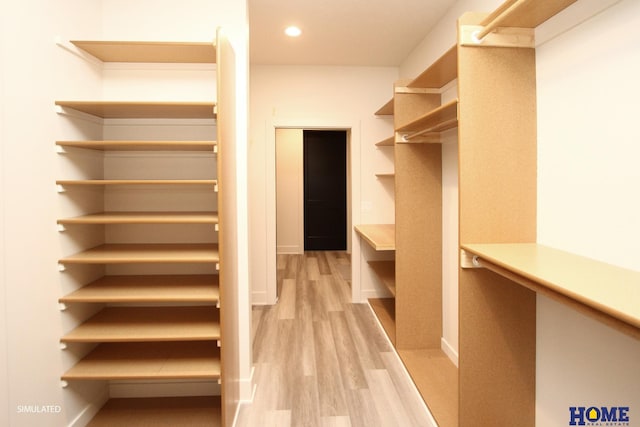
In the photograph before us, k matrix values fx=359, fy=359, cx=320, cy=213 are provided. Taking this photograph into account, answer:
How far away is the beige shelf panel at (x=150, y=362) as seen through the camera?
70.7 inches

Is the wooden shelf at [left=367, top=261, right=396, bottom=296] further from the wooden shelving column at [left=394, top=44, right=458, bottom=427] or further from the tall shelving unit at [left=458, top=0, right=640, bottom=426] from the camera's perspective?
the tall shelving unit at [left=458, top=0, right=640, bottom=426]

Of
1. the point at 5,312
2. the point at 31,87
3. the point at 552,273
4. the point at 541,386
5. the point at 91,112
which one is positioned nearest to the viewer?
the point at 552,273

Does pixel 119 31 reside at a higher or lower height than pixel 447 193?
higher

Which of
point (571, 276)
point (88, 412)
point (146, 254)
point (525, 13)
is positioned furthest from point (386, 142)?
point (88, 412)

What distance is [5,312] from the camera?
1.47 metres

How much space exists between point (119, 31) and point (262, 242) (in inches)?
91.0

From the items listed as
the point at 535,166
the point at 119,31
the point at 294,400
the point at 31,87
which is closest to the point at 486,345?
the point at 535,166

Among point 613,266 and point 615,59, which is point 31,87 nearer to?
point 615,59

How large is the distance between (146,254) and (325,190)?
5.18m

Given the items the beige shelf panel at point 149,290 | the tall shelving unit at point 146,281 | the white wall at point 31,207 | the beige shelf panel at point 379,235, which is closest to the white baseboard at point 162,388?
the tall shelving unit at point 146,281

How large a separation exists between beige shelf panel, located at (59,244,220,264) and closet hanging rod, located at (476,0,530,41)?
1.58 m

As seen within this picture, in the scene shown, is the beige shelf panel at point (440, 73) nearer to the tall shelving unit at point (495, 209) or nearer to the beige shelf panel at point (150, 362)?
the tall shelving unit at point (495, 209)

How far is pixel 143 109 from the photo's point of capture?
1888 millimetres

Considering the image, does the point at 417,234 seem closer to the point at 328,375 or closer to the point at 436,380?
the point at 436,380
